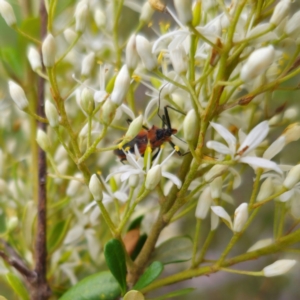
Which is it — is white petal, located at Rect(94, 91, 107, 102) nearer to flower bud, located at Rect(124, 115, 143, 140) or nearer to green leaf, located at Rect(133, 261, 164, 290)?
flower bud, located at Rect(124, 115, 143, 140)

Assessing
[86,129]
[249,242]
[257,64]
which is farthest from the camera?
[249,242]

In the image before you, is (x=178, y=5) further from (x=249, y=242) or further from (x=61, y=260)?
(x=249, y=242)

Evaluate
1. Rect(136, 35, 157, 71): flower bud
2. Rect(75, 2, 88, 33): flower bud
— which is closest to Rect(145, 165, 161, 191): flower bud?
Rect(136, 35, 157, 71): flower bud

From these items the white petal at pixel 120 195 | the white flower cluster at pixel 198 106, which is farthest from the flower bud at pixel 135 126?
the white petal at pixel 120 195

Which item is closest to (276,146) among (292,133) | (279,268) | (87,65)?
(292,133)

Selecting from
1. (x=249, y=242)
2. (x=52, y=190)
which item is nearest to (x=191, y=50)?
(x=52, y=190)

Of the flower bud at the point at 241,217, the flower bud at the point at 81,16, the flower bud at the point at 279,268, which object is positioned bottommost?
the flower bud at the point at 279,268

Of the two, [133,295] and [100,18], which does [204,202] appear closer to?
[133,295]

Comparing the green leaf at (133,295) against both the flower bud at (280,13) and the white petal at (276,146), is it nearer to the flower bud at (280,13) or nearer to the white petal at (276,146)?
the white petal at (276,146)
